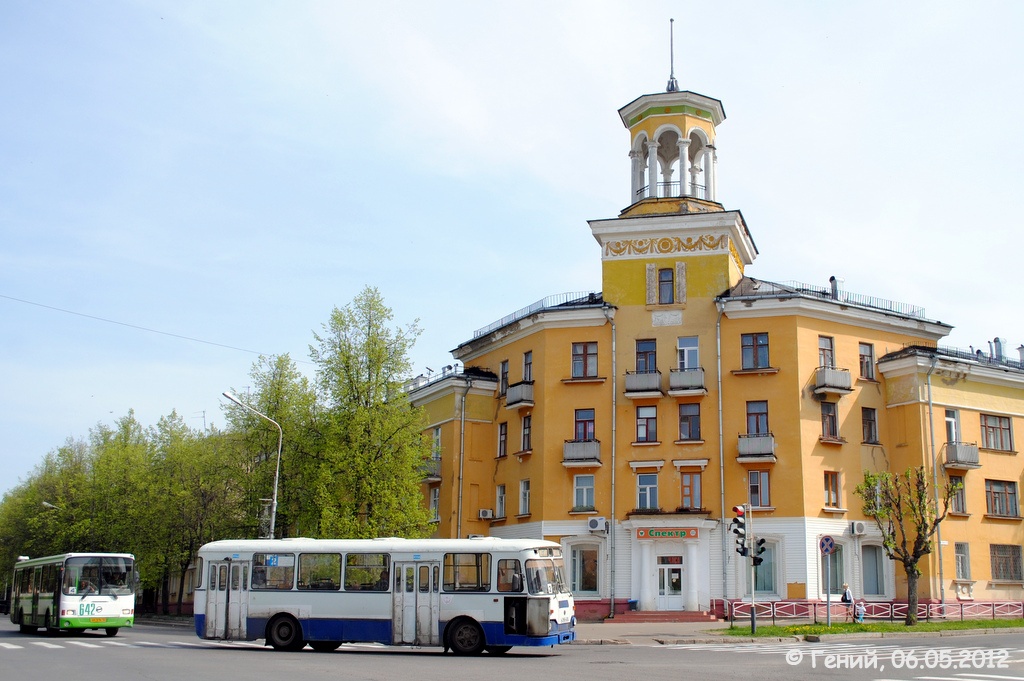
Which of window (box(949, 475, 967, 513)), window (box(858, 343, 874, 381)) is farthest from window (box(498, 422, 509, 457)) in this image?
window (box(949, 475, 967, 513))

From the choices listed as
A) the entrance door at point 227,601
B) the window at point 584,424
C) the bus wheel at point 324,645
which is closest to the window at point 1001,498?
the window at point 584,424

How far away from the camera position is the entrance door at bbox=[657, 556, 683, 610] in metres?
40.4

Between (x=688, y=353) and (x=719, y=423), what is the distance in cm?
329

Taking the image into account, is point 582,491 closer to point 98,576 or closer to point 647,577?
point 647,577

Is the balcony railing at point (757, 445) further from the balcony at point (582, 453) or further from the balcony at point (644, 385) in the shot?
the balcony at point (582, 453)

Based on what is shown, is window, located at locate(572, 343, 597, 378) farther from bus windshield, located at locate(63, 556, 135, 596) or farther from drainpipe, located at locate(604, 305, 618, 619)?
bus windshield, located at locate(63, 556, 135, 596)

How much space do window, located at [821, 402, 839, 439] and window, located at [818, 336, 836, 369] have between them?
1.65 m

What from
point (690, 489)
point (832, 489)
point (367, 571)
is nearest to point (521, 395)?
point (690, 489)

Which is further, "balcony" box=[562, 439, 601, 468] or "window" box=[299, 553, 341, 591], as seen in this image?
"balcony" box=[562, 439, 601, 468]

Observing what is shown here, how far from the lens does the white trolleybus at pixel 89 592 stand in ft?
103

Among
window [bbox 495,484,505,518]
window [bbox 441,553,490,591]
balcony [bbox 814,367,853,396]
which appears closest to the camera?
window [bbox 441,553,490,591]

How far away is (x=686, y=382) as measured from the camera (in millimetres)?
41969

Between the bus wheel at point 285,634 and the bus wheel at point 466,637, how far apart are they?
3992 millimetres

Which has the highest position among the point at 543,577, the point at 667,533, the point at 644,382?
the point at 644,382
